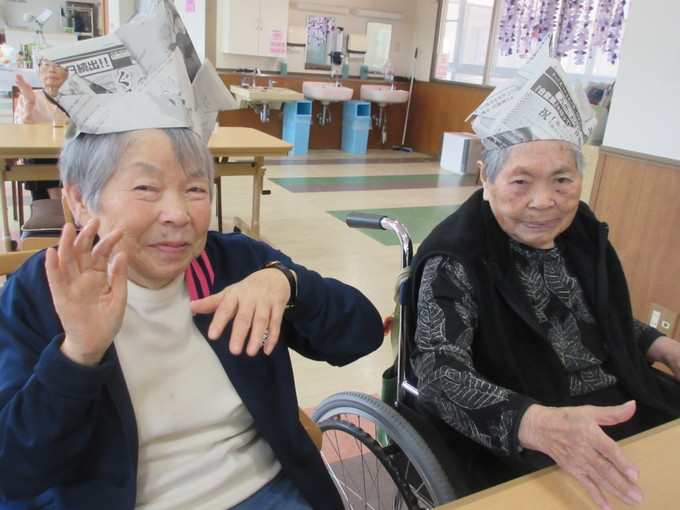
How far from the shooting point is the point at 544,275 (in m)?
1.36

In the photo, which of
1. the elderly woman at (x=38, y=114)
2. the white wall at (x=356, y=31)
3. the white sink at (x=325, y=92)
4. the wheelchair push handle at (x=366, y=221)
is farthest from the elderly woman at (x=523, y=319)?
the white wall at (x=356, y=31)

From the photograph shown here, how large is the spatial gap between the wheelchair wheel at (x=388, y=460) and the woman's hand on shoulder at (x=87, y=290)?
65 cm

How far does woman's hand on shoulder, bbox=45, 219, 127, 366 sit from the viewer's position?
0.69 m

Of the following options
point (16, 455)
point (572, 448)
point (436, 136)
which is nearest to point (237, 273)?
point (16, 455)

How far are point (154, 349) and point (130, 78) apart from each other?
45 cm

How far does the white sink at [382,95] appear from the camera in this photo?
25.2ft

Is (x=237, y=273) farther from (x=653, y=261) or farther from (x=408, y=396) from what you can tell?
(x=653, y=261)

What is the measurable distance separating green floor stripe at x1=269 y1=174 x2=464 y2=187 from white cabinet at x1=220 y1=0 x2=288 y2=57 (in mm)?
1975

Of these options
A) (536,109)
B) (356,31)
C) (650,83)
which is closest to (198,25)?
(356,31)

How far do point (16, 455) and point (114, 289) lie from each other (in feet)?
0.86

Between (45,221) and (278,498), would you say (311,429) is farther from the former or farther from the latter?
(45,221)

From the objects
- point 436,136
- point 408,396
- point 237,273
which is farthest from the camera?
point 436,136

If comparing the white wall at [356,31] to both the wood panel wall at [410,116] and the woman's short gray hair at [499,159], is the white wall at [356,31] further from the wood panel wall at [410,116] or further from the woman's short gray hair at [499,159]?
the woman's short gray hair at [499,159]

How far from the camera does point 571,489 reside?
78 centimetres
